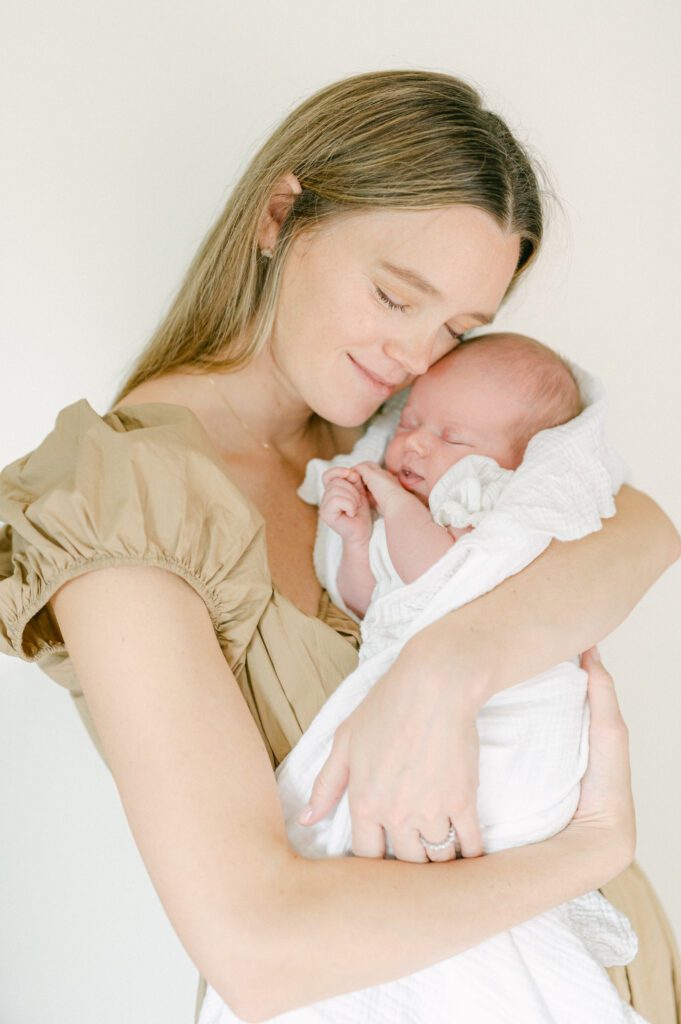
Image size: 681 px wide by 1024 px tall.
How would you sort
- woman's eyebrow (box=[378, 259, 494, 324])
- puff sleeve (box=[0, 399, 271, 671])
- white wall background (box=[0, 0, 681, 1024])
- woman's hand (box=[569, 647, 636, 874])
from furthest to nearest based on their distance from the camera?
white wall background (box=[0, 0, 681, 1024]), woman's eyebrow (box=[378, 259, 494, 324]), woman's hand (box=[569, 647, 636, 874]), puff sleeve (box=[0, 399, 271, 671])

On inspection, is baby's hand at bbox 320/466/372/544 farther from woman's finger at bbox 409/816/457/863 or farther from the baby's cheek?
woman's finger at bbox 409/816/457/863

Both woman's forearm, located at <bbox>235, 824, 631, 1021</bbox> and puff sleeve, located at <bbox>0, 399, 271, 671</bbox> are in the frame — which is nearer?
woman's forearm, located at <bbox>235, 824, 631, 1021</bbox>

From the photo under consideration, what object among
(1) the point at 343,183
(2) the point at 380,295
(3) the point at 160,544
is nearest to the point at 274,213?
(1) the point at 343,183

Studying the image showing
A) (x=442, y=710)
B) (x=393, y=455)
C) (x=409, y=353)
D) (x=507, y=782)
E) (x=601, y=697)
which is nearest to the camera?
(x=442, y=710)

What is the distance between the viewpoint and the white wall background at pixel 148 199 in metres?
1.86

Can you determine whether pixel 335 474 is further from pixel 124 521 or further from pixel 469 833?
pixel 469 833

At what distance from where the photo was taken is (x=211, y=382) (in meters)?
1.64

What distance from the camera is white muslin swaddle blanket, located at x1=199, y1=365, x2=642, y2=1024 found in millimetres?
1227

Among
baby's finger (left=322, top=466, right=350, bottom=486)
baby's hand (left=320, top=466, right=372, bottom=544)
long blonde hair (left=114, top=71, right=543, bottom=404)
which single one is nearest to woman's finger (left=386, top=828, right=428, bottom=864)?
baby's hand (left=320, top=466, right=372, bottom=544)

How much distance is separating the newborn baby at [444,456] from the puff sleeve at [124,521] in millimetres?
242

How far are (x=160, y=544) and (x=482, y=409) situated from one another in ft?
2.11

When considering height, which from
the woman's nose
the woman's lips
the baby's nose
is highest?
the woman's nose

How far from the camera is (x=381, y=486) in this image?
1.54 m

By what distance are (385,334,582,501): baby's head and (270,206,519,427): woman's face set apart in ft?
0.22
